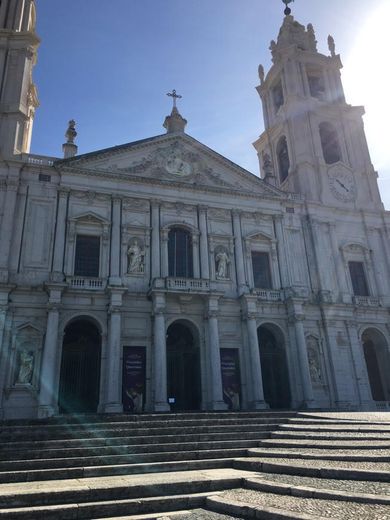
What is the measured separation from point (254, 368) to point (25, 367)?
33.2 ft

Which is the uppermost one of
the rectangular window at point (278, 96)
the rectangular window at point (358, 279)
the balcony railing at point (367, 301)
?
the rectangular window at point (278, 96)

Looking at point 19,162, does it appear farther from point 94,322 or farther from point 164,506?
point 164,506

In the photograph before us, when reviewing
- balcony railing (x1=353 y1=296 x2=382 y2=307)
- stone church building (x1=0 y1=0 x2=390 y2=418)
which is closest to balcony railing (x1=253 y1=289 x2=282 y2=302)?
stone church building (x1=0 y1=0 x2=390 y2=418)

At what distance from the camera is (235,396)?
774 inches

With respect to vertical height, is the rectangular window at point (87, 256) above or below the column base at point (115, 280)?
above

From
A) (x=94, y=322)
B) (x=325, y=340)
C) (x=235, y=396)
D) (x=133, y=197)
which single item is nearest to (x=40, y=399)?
(x=94, y=322)

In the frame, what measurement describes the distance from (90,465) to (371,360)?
66.5 ft

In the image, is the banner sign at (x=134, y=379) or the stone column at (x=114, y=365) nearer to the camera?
the stone column at (x=114, y=365)

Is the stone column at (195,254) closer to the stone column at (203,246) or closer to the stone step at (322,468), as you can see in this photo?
the stone column at (203,246)

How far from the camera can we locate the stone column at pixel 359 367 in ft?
70.8

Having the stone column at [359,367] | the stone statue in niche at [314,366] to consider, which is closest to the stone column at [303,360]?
the stone statue in niche at [314,366]

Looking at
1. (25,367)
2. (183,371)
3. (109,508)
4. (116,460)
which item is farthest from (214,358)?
(109,508)

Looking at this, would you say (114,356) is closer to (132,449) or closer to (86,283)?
(86,283)

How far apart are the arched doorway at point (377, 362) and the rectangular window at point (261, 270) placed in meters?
6.73
